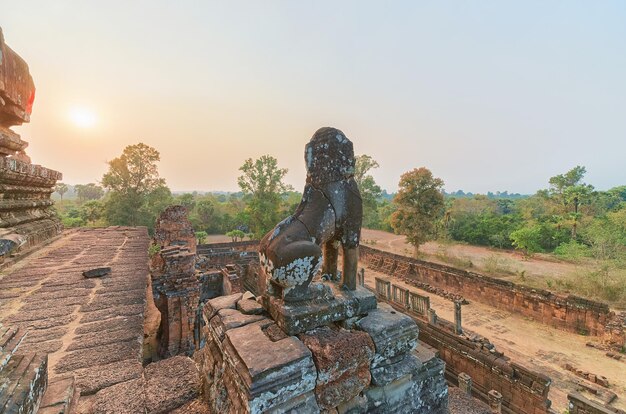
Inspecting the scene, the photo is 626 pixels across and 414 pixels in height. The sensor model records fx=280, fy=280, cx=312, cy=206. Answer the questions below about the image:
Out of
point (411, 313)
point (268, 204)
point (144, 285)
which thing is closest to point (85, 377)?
point (144, 285)

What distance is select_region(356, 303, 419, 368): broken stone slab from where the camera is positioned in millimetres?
1931

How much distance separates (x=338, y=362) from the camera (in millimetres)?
1703

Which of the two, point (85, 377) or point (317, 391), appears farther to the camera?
point (85, 377)

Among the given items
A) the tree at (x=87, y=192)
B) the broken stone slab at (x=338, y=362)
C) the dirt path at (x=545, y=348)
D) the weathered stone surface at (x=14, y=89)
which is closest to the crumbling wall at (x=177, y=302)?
the weathered stone surface at (x=14, y=89)

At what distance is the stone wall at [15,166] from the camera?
1741 millimetres

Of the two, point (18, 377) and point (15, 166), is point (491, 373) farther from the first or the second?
point (15, 166)

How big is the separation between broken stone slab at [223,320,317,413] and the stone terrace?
1.03m

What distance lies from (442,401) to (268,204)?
2472cm

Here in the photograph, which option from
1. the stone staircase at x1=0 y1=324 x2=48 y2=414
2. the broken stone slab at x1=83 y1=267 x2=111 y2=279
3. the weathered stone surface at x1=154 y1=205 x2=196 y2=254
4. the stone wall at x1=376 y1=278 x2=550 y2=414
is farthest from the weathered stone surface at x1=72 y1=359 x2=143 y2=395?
the stone wall at x1=376 y1=278 x2=550 y2=414

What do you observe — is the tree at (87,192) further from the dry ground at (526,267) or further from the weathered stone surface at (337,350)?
A: the weathered stone surface at (337,350)

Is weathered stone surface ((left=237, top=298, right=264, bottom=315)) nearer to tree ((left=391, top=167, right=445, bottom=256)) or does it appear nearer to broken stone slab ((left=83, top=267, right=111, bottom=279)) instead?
broken stone slab ((left=83, top=267, right=111, bottom=279))

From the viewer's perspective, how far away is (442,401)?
2197 millimetres

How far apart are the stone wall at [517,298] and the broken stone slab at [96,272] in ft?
53.0

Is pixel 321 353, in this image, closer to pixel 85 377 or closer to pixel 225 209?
pixel 85 377
